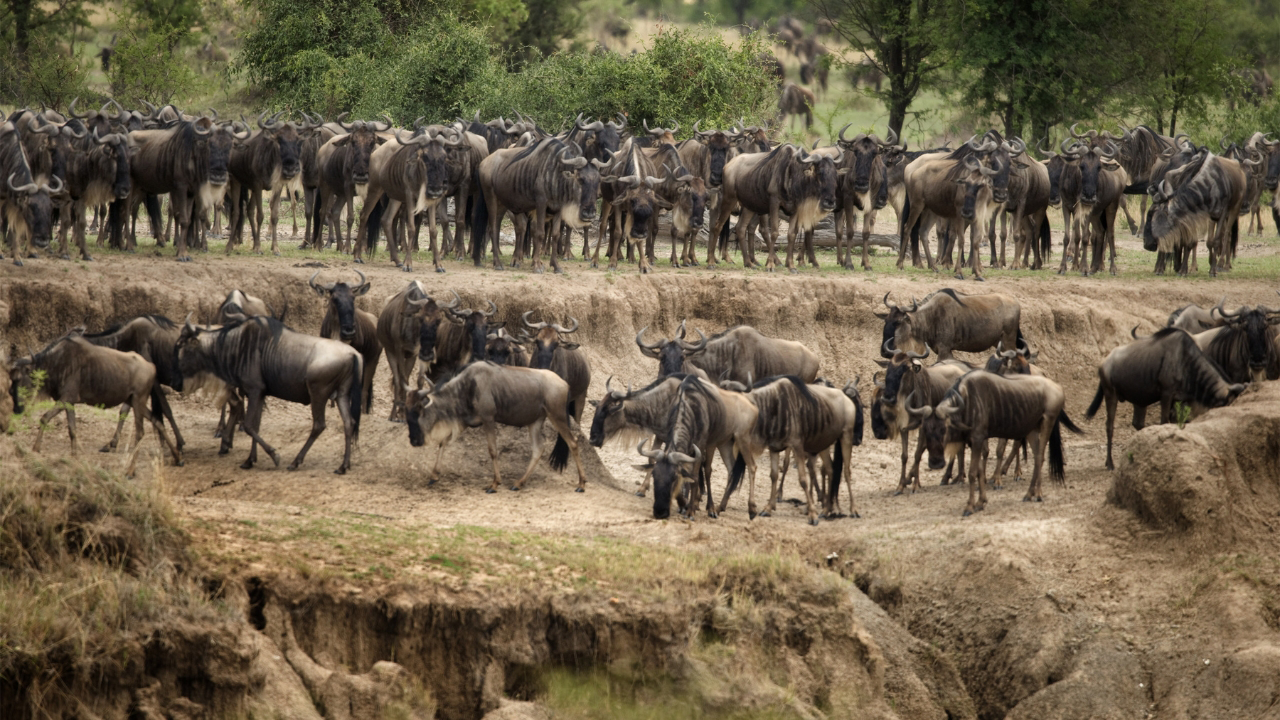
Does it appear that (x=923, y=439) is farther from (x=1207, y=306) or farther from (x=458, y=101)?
(x=458, y=101)

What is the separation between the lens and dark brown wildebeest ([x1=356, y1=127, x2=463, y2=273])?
1825 cm

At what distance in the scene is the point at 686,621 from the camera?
9.55 m

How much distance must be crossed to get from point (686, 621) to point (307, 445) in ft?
17.2

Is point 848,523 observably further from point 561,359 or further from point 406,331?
point 406,331

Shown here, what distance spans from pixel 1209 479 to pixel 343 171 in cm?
1238

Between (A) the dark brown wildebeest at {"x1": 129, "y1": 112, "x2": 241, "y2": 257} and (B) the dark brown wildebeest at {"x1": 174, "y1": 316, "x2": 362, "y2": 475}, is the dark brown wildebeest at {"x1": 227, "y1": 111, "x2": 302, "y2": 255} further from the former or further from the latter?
(B) the dark brown wildebeest at {"x1": 174, "y1": 316, "x2": 362, "y2": 475}

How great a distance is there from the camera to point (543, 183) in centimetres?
1861

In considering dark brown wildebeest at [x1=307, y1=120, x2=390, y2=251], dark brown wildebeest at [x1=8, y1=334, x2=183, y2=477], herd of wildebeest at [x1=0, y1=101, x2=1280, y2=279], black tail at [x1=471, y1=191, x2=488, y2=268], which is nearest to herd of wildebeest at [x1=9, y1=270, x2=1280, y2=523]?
dark brown wildebeest at [x1=8, y1=334, x2=183, y2=477]

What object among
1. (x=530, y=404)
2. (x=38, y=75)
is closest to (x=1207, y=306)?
(x=530, y=404)

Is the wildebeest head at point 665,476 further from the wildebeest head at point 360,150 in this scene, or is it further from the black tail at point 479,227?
the wildebeest head at point 360,150

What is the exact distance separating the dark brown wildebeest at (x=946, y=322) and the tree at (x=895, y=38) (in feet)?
52.8

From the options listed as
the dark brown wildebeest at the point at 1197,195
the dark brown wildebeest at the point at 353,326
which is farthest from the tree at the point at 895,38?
the dark brown wildebeest at the point at 353,326

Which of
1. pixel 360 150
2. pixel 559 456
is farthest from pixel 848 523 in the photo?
pixel 360 150

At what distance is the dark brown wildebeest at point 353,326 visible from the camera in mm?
14562
